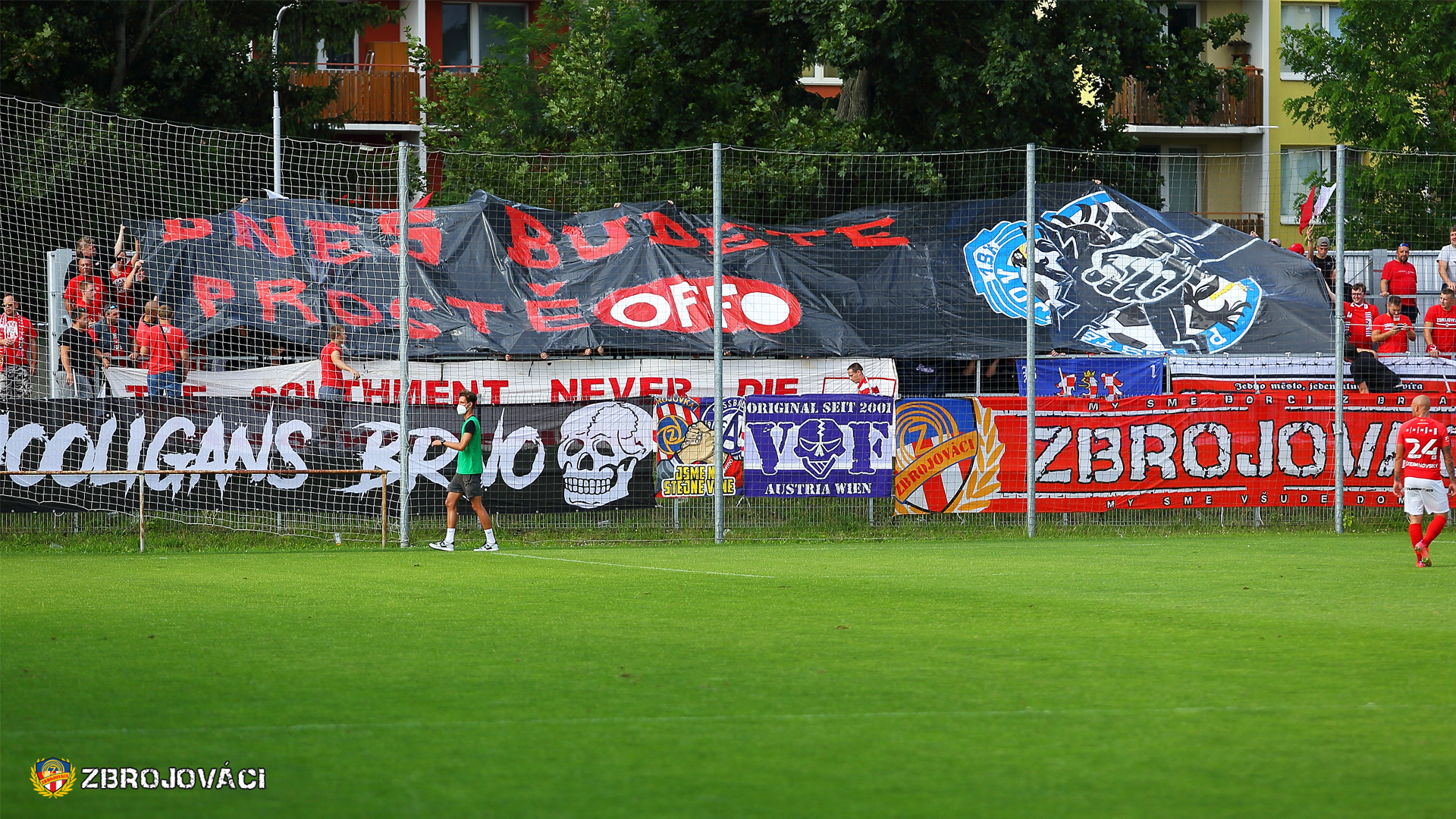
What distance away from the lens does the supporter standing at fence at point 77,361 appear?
16422 millimetres

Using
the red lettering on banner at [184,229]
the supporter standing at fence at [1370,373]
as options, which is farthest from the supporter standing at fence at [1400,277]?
the red lettering on banner at [184,229]

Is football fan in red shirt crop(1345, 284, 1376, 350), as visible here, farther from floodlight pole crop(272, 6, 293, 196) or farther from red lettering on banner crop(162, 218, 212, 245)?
red lettering on banner crop(162, 218, 212, 245)

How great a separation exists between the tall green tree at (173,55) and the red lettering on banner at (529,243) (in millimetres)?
10072

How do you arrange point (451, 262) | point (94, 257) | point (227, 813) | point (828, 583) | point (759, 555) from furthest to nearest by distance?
point (451, 262) → point (94, 257) → point (759, 555) → point (828, 583) → point (227, 813)

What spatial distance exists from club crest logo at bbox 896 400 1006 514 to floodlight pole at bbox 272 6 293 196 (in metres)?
7.59

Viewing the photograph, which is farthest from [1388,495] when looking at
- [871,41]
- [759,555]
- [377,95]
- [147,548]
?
[377,95]

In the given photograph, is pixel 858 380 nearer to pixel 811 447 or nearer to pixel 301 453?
pixel 811 447

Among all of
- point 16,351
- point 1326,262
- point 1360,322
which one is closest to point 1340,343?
point 1360,322

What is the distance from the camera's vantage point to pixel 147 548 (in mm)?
16031

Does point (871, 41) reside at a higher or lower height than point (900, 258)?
higher

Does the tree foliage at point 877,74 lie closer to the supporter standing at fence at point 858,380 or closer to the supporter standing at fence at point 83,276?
the supporter standing at fence at point 858,380

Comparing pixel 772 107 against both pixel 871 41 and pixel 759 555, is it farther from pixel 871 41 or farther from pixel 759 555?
pixel 759 555

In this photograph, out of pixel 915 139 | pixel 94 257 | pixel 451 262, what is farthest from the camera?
pixel 915 139

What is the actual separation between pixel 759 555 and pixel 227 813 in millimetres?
10269
